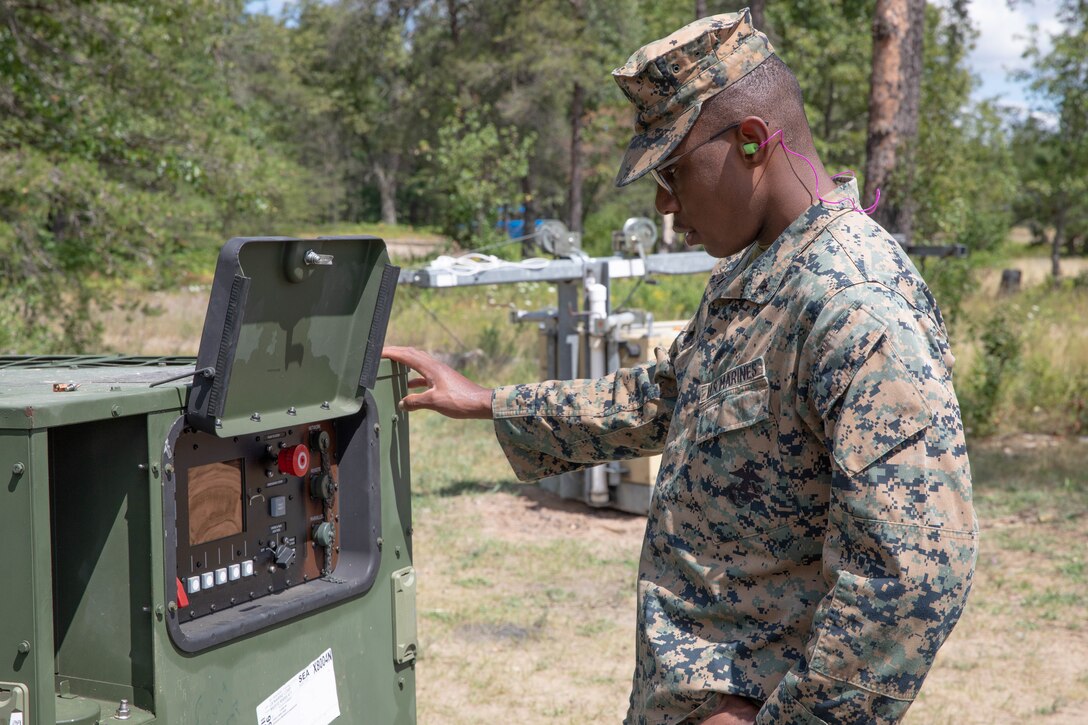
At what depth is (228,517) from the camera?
2.35 meters

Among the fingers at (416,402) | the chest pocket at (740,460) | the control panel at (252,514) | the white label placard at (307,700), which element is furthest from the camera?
the fingers at (416,402)

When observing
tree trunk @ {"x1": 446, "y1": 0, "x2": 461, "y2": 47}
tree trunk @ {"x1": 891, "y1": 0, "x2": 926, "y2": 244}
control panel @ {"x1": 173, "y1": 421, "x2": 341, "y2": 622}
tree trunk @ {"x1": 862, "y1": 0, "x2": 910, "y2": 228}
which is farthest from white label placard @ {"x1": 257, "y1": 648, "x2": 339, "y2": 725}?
tree trunk @ {"x1": 446, "y1": 0, "x2": 461, "y2": 47}

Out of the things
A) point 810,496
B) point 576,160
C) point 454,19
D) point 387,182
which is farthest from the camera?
point 387,182

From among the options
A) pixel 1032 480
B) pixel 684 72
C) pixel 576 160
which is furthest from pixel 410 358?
pixel 576 160

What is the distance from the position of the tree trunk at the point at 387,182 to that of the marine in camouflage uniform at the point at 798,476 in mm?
45128

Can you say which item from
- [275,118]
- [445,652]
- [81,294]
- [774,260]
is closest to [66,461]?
[774,260]

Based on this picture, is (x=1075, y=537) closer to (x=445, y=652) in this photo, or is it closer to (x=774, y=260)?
(x=445, y=652)

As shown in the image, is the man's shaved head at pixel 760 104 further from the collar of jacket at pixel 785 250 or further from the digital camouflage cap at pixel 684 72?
the collar of jacket at pixel 785 250

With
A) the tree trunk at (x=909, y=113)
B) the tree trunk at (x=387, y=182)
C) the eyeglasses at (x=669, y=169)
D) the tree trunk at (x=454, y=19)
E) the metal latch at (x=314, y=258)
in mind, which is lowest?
the metal latch at (x=314, y=258)

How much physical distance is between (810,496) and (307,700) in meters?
1.26

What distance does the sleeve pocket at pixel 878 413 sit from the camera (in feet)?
5.42

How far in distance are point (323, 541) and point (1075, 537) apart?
5497 mm

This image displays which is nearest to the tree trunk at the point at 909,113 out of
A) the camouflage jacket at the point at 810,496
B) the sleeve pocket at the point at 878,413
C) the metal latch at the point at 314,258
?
the camouflage jacket at the point at 810,496

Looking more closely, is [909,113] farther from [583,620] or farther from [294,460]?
[294,460]
